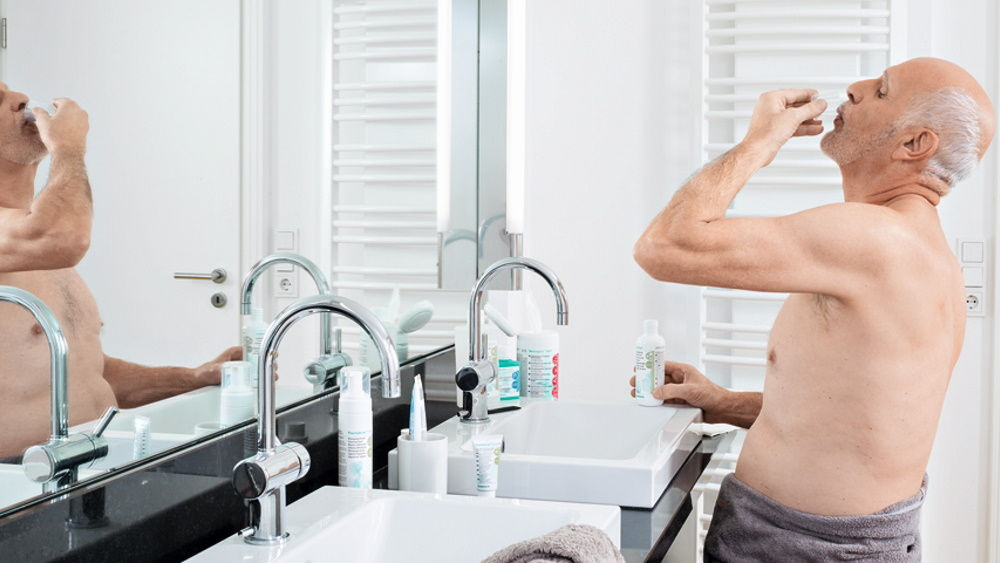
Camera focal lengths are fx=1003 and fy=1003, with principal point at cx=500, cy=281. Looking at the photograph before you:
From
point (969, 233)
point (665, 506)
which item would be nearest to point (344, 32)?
point (665, 506)

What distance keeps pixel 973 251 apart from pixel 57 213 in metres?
2.55

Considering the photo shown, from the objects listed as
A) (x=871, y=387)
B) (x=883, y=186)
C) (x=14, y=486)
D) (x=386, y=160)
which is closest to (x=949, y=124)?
(x=883, y=186)

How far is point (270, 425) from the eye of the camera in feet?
3.91

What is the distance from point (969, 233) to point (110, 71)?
8.13ft

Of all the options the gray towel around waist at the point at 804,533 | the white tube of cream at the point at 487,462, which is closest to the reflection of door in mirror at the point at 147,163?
the white tube of cream at the point at 487,462

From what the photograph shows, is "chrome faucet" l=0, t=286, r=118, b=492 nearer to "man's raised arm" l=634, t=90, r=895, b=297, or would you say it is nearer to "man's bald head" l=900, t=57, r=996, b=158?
"man's raised arm" l=634, t=90, r=895, b=297

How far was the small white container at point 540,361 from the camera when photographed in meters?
2.15

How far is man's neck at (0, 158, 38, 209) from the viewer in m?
1.03

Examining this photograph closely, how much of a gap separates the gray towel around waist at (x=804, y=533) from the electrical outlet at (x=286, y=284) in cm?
89

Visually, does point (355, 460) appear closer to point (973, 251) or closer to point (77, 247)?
point (77, 247)

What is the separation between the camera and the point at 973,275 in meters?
2.88

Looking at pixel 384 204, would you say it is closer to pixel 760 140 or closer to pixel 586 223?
pixel 760 140

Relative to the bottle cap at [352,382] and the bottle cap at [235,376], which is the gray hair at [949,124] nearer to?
the bottle cap at [352,382]

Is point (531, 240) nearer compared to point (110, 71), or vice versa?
point (110, 71)
